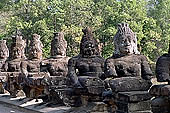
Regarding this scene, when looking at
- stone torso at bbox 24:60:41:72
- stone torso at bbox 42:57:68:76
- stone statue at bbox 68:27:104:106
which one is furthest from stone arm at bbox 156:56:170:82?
stone torso at bbox 24:60:41:72

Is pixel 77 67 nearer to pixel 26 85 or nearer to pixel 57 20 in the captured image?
pixel 26 85

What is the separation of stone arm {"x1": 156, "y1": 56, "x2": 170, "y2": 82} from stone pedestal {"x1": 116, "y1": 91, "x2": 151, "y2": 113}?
601 millimetres

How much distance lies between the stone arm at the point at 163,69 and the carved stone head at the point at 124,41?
1.32 metres

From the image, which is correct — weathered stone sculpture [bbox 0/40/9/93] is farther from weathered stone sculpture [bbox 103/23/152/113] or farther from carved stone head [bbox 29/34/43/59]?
weathered stone sculpture [bbox 103/23/152/113]

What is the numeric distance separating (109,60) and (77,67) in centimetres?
134

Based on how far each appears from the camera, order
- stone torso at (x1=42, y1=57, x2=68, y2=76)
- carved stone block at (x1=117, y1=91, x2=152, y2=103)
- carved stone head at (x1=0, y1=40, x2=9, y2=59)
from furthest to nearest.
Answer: carved stone head at (x1=0, y1=40, x2=9, y2=59) → stone torso at (x1=42, y1=57, x2=68, y2=76) → carved stone block at (x1=117, y1=91, x2=152, y2=103)

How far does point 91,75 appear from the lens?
797 centimetres

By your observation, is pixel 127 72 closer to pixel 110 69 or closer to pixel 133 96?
pixel 110 69

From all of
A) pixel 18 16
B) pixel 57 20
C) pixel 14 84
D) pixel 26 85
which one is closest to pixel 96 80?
pixel 26 85

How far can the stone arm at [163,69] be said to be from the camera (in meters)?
5.67

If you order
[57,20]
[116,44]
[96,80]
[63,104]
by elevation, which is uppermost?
[57,20]

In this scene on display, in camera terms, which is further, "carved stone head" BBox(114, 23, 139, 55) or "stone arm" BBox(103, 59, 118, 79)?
"carved stone head" BBox(114, 23, 139, 55)

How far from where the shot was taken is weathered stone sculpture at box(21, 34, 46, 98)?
32.5 ft

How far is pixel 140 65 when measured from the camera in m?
6.98
